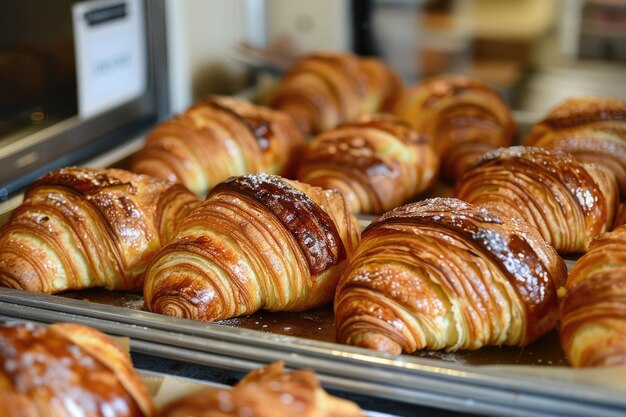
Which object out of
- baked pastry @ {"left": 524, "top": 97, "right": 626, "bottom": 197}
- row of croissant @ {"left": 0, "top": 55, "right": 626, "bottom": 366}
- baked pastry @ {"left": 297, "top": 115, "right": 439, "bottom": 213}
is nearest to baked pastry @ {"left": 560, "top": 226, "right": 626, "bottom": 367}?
row of croissant @ {"left": 0, "top": 55, "right": 626, "bottom": 366}

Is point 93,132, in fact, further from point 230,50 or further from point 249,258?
point 249,258

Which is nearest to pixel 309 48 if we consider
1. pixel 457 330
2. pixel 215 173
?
pixel 215 173

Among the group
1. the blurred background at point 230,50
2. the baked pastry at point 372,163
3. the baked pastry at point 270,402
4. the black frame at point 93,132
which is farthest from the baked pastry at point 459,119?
the baked pastry at point 270,402

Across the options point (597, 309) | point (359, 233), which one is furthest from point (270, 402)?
point (359, 233)

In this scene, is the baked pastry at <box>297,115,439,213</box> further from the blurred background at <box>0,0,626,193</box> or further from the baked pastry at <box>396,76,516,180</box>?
the blurred background at <box>0,0,626,193</box>

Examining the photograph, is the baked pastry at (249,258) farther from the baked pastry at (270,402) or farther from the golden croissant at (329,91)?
the golden croissant at (329,91)

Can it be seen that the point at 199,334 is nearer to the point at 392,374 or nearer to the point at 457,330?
the point at 392,374
